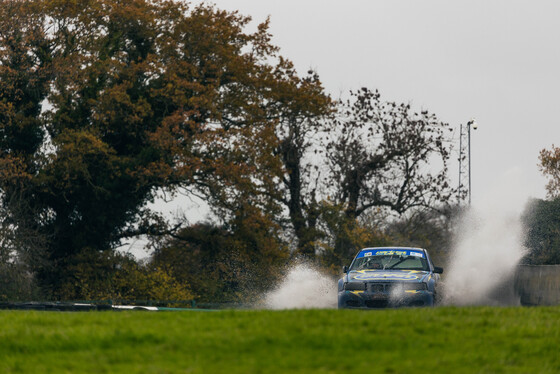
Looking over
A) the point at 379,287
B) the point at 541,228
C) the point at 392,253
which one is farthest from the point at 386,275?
the point at 541,228

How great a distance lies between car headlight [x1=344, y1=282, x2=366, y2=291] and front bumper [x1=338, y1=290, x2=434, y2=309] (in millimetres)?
96

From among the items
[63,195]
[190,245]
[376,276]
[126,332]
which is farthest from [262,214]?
[126,332]

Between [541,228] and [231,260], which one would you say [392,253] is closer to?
[231,260]

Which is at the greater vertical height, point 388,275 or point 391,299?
point 388,275

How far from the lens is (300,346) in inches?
440

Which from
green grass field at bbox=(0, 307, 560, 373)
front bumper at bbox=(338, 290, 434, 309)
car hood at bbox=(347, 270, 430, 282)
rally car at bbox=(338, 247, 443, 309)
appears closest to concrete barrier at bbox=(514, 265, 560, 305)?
rally car at bbox=(338, 247, 443, 309)

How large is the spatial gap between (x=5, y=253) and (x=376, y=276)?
1727 cm

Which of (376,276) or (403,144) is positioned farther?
(403,144)

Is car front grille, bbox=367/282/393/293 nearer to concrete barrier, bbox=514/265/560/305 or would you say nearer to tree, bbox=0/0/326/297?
concrete barrier, bbox=514/265/560/305

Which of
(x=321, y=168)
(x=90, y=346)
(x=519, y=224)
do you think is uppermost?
(x=321, y=168)

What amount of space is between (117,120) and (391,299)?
19.6m

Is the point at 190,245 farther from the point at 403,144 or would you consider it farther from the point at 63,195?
the point at 403,144

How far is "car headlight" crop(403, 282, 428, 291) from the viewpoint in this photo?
20.8 m

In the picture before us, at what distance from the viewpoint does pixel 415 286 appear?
2083cm
